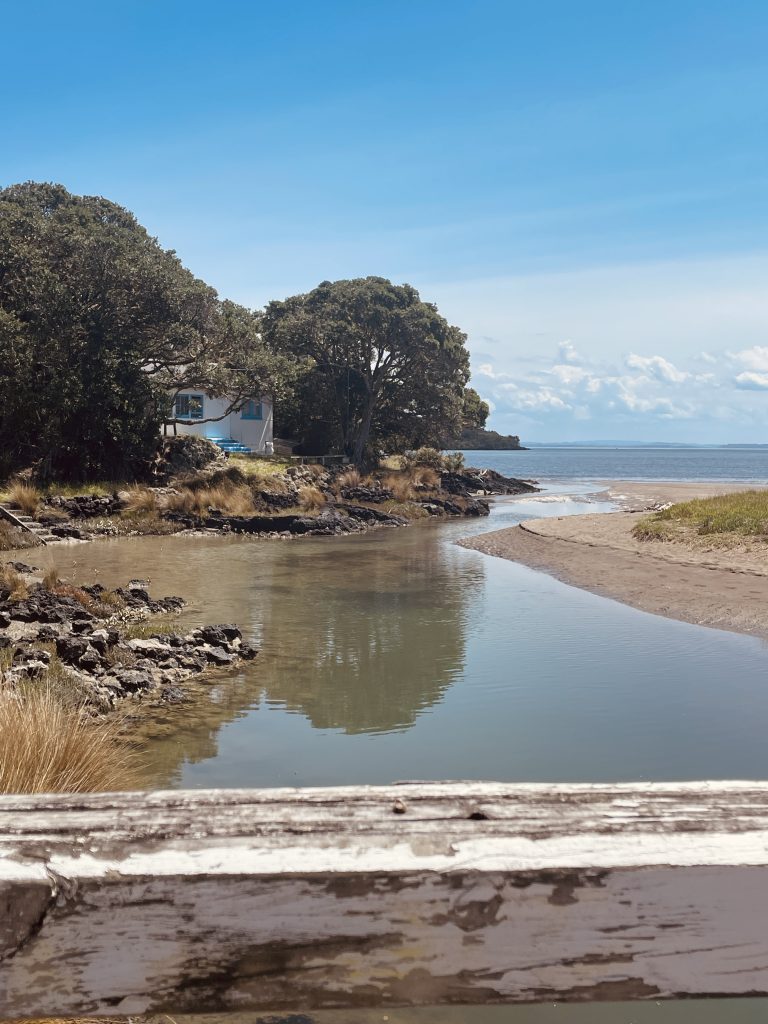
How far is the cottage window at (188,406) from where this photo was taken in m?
44.6

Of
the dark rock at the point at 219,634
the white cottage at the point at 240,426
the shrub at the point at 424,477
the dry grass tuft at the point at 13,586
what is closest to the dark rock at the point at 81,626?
the dark rock at the point at 219,634

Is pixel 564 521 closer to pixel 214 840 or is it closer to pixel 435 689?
pixel 435 689

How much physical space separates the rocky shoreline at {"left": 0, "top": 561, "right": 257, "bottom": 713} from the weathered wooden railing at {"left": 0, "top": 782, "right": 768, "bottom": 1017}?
6.32 m

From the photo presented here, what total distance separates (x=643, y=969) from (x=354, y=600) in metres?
14.8

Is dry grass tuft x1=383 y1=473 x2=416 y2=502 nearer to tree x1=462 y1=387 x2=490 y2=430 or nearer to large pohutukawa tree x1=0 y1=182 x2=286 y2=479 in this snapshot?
large pohutukawa tree x1=0 y1=182 x2=286 y2=479

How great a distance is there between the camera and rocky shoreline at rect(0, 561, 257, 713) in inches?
350

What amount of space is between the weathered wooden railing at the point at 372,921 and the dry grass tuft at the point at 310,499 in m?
32.5

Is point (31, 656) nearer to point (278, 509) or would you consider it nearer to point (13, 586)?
point (13, 586)

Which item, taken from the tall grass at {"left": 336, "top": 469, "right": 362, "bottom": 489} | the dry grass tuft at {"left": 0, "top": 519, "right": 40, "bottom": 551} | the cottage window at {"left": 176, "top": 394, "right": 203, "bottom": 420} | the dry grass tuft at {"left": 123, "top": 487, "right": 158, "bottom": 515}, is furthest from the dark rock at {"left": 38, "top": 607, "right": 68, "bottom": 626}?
the cottage window at {"left": 176, "top": 394, "right": 203, "bottom": 420}

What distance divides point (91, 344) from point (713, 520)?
23.4 m

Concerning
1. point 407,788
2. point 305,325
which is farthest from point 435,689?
point 305,325

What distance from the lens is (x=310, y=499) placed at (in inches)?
1367

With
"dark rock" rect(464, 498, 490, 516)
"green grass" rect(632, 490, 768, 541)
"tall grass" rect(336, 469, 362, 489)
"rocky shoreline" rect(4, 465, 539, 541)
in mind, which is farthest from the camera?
"tall grass" rect(336, 469, 362, 489)

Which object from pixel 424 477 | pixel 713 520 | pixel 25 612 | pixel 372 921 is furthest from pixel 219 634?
pixel 424 477
